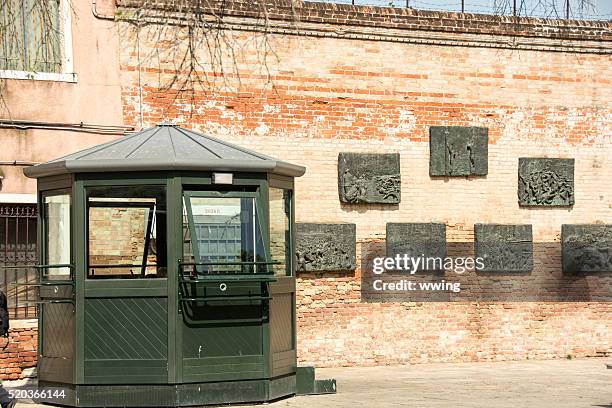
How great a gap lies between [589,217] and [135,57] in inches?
299

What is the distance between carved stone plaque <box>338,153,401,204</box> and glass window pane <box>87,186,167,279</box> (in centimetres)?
400

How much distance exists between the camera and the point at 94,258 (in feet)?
41.3

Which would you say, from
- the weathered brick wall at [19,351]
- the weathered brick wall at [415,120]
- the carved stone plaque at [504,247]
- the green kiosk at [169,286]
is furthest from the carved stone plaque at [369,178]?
the weathered brick wall at [19,351]

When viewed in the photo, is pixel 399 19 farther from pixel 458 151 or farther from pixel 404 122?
pixel 458 151

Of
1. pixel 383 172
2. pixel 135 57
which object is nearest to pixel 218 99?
pixel 135 57

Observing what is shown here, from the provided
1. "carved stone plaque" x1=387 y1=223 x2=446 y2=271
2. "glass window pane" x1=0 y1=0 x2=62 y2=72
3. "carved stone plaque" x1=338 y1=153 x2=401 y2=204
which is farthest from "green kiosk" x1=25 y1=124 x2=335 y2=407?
Answer: "carved stone plaque" x1=387 y1=223 x2=446 y2=271

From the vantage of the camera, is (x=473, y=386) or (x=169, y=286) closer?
(x=169, y=286)

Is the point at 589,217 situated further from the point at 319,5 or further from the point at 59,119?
the point at 59,119

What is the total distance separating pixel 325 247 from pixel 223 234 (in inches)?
187

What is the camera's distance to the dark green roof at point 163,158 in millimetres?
11633

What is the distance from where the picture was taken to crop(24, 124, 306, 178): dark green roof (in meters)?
11.6

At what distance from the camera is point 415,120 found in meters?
17.2

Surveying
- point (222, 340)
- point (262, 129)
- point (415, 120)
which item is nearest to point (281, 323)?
point (222, 340)

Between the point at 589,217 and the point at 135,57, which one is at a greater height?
the point at 135,57
